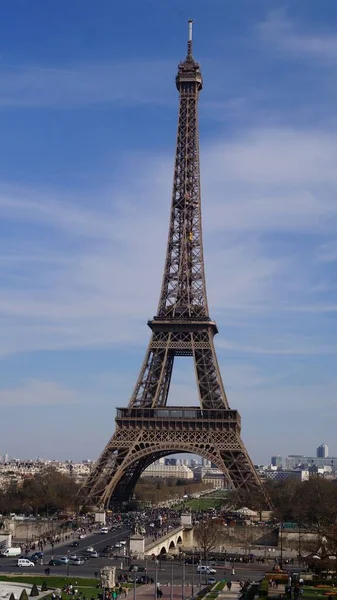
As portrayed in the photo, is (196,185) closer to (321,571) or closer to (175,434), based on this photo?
(175,434)

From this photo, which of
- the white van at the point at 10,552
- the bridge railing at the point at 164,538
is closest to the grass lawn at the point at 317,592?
the bridge railing at the point at 164,538

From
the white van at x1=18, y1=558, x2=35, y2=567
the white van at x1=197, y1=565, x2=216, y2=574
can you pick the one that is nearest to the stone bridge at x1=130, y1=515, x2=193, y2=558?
the white van at x1=197, y1=565, x2=216, y2=574

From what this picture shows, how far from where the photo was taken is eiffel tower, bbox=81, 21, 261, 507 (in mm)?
92938

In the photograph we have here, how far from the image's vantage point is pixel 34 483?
119875 millimetres

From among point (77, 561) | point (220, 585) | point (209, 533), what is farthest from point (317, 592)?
point (209, 533)

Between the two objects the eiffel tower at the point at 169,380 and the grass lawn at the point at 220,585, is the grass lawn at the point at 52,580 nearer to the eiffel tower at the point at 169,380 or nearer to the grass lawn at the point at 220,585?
the grass lawn at the point at 220,585

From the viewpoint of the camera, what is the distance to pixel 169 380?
103500 mm

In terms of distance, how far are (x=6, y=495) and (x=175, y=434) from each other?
2859 centimetres

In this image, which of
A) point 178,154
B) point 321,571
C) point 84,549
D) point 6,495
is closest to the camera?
point 321,571

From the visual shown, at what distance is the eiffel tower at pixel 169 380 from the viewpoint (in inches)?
3659

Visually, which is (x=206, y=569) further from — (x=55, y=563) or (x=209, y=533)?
(x=209, y=533)

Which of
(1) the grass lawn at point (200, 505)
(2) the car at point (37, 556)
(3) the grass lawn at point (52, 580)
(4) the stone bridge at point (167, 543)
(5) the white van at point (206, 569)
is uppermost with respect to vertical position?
(1) the grass lawn at point (200, 505)

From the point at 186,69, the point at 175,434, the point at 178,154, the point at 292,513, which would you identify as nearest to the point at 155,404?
the point at 175,434

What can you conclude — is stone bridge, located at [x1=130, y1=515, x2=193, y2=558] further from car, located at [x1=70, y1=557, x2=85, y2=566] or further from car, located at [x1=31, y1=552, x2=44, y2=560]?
car, located at [x1=31, y1=552, x2=44, y2=560]
